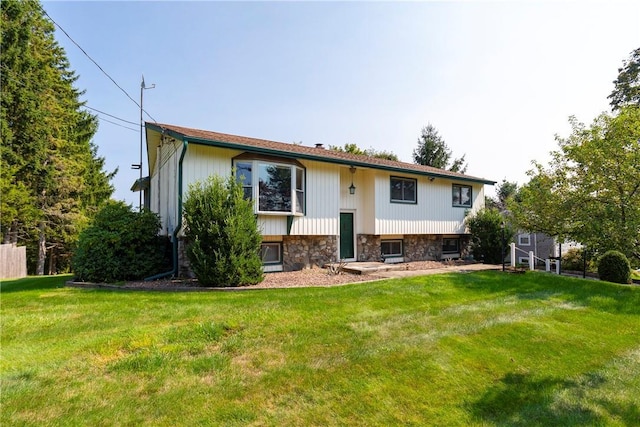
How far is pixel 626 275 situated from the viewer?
866 centimetres

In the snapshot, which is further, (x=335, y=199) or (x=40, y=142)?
(x=40, y=142)

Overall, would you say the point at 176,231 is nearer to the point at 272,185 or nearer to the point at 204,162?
the point at 204,162

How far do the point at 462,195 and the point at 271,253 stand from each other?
9827 millimetres

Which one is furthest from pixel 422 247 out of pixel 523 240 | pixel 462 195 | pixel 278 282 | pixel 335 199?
pixel 523 240

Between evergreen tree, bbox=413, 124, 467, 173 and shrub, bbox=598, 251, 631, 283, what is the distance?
26198 mm

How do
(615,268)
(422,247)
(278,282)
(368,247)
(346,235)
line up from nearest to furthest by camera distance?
(278,282) < (615,268) < (346,235) < (368,247) < (422,247)

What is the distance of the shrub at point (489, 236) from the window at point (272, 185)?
8.07m

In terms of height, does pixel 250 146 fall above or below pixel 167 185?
above

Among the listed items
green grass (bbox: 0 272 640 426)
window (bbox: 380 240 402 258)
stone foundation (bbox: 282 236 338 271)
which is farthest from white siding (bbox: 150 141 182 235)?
window (bbox: 380 240 402 258)

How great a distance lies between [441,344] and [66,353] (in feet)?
15.5

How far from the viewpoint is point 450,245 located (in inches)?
606

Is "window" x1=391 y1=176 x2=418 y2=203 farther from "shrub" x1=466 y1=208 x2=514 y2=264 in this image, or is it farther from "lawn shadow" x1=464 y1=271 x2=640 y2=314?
"lawn shadow" x1=464 y1=271 x2=640 y2=314

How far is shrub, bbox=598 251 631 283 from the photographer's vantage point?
8.66 metres

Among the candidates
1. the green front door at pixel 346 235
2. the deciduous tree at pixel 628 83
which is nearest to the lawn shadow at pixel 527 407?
the green front door at pixel 346 235
